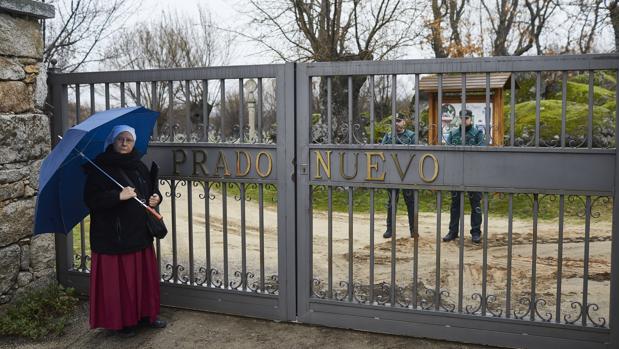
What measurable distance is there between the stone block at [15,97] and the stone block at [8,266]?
1.11 m

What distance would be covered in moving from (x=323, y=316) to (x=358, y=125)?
1491 mm

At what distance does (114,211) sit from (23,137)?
3.86 ft

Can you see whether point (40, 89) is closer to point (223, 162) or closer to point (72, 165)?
point (72, 165)

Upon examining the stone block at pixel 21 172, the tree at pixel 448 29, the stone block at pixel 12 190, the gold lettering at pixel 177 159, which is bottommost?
the stone block at pixel 12 190

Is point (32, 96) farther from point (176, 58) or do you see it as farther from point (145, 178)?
point (176, 58)

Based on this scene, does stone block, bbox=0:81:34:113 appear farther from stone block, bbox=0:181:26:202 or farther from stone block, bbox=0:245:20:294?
stone block, bbox=0:245:20:294

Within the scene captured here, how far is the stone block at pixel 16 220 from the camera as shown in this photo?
459 cm

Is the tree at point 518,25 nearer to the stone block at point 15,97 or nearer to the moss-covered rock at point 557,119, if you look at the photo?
the moss-covered rock at point 557,119

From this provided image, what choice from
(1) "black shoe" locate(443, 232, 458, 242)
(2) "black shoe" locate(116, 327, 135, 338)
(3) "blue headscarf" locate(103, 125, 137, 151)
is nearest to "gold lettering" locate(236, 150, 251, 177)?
(3) "blue headscarf" locate(103, 125, 137, 151)

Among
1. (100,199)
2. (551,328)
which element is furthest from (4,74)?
(551,328)

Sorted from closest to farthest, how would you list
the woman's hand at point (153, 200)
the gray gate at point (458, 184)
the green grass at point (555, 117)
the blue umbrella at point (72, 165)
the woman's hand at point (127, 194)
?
1. the gray gate at point (458, 184)
2. the blue umbrella at point (72, 165)
3. the woman's hand at point (127, 194)
4. the woman's hand at point (153, 200)
5. the green grass at point (555, 117)

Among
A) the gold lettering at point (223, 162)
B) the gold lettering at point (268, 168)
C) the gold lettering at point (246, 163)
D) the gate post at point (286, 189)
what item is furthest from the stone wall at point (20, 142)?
the gate post at point (286, 189)

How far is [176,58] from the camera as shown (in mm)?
26141

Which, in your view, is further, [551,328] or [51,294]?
[51,294]
